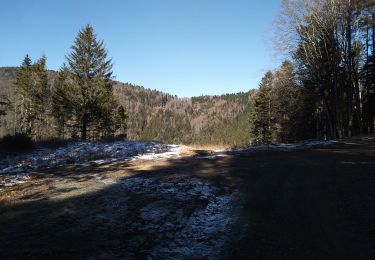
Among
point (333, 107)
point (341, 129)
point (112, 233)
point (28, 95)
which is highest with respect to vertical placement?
point (28, 95)

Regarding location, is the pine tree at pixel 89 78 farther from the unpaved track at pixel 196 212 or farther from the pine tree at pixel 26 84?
the unpaved track at pixel 196 212

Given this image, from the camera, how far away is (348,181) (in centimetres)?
A: 1013

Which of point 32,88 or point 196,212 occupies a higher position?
point 32,88

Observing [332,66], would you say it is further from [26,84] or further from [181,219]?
[26,84]

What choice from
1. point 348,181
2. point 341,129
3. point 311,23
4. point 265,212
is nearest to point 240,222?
point 265,212

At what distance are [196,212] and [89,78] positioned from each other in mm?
31883

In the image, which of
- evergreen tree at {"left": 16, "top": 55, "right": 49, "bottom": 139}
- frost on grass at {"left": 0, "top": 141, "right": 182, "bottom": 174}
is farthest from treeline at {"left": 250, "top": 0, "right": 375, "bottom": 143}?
evergreen tree at {"left": 16, "top": 55, "right": 49, "bottom": 139}

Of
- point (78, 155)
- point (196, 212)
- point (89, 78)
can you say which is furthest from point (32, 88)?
point (196, 212)

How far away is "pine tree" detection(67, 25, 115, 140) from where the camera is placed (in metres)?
36.7

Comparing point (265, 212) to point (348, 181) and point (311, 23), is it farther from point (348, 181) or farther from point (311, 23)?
point (311, 23)

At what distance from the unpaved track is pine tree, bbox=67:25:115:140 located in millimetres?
24923

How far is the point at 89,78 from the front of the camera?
122 feet

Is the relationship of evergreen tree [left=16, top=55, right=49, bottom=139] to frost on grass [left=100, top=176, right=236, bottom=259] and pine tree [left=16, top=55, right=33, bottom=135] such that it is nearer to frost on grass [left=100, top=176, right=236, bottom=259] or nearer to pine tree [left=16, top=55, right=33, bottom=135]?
pine tree [left=16, top=55, right=33, bottom=135]

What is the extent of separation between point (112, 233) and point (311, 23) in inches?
1060
